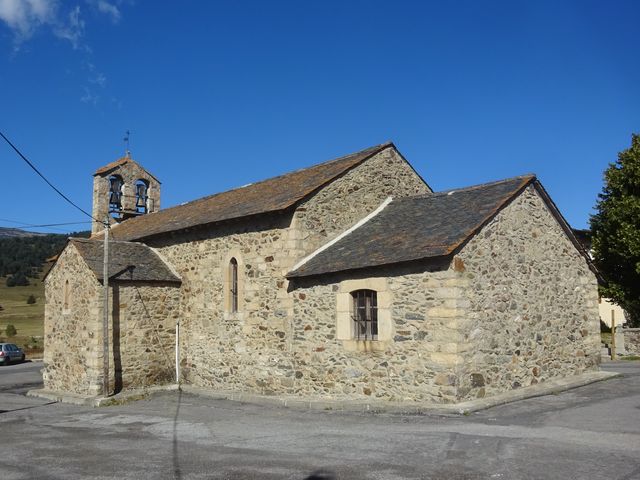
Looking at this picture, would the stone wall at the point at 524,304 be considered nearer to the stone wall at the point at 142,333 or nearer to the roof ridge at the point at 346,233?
the roof ridge at the point at 346,233

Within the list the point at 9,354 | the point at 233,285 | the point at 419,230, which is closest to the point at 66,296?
the point at 233,285

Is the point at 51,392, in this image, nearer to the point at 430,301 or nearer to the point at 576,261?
the point at 430,301

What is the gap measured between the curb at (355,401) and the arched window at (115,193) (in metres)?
9.01

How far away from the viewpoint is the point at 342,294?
1329 cm

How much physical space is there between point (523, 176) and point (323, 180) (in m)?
5.00

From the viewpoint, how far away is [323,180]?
50.1 feet

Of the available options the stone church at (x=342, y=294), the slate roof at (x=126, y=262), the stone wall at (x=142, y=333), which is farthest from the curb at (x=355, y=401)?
the slate roof at (x=126, y=262)

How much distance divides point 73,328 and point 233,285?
5256 mm

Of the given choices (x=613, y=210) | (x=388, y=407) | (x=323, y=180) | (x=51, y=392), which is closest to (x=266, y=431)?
(x=388, y=407)

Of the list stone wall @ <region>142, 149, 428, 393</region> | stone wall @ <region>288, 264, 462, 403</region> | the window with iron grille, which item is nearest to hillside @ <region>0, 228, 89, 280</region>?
stone wall @ <region>142, 149, 428, 393</region>

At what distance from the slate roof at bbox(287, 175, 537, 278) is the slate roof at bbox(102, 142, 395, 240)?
1.64 metres

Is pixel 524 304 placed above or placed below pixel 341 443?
above

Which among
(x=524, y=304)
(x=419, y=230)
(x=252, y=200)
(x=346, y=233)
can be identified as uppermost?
(x=252, y=200)

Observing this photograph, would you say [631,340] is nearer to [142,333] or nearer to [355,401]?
[355,401]
